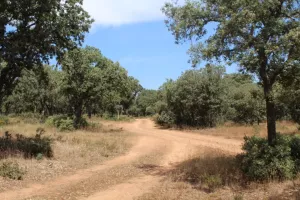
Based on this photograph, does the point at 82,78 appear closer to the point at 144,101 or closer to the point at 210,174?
the point at 210,174

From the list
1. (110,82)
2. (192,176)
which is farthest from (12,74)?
(110,82)

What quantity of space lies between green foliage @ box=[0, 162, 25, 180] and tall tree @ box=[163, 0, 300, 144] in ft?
23.0

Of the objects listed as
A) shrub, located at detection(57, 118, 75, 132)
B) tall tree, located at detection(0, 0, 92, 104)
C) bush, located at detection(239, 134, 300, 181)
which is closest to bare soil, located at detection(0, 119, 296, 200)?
bush, located at detection(239, 134, 300, 181)

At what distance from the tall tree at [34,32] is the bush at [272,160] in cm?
1018

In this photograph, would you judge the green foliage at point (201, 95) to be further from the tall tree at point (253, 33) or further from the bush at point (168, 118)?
the tall tree at point (253, 33)

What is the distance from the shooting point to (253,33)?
1048 cm

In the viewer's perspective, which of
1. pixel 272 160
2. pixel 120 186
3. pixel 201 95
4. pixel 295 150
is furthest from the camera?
pixel 201 95

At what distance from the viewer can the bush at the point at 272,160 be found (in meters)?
9.90

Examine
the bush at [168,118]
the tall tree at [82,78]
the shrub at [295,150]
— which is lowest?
the shrub at [295,150]

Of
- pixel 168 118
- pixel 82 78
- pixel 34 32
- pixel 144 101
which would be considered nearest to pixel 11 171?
pixel 34 32

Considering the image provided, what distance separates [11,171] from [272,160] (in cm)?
846

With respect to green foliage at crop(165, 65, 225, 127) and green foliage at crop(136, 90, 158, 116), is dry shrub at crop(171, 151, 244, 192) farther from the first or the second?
green foliage at crop(136, 90, 158, 116)

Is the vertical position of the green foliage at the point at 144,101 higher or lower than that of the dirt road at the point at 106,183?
higher

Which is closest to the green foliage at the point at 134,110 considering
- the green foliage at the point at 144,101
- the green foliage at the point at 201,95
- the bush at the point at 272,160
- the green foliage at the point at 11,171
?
the green foliage at the point at 144,101
